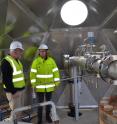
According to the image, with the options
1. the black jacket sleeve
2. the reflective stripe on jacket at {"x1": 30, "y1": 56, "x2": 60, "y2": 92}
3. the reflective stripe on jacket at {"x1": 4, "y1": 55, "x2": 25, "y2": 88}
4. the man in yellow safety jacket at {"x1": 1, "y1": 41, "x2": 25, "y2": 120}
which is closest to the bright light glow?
the reflective stripe on jacket at {"x1": 30, "y1": 56, "x2": 60, "y2": 92}

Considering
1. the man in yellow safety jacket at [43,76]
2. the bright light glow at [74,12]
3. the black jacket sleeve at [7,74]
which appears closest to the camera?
the black jacket sleeve at [7,74]

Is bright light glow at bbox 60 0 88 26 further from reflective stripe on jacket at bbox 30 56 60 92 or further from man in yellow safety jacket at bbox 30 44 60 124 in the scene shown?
reflective stripe on jacket at bbox 30 56 60 92

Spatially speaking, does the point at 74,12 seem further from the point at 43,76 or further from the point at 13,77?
the point at 13,77

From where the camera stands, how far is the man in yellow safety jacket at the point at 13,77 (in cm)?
415

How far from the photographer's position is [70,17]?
4.90m

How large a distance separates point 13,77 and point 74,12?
142 cm

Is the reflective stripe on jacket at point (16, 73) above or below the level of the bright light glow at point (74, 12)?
below

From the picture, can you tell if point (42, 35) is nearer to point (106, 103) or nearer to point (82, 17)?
point (82, 17)

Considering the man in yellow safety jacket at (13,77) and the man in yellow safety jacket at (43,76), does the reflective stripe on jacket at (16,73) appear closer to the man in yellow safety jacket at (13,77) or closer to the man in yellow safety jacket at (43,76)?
the man in yellow safety jacket at (13,77)

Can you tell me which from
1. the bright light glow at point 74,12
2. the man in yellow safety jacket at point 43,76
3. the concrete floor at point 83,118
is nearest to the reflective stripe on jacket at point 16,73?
the man in yellow safety jacket at point 43,76

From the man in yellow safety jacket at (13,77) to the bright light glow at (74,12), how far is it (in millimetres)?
1046

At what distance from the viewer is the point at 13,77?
4.25 m

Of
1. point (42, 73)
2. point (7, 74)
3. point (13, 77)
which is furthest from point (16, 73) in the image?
point (42, 73)

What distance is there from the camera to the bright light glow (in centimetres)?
475
